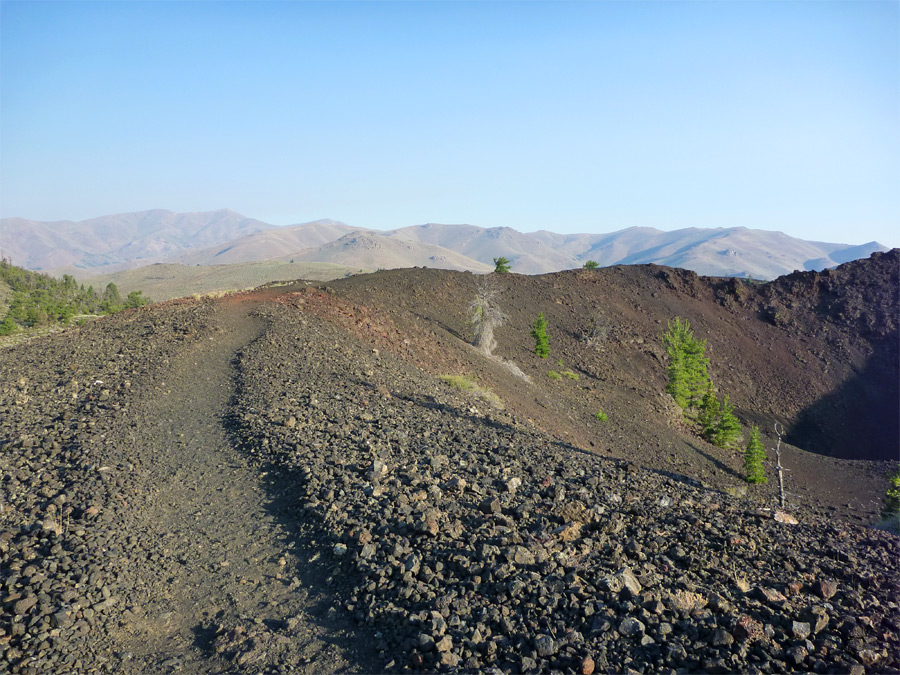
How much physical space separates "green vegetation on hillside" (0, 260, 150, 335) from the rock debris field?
89.6 feet

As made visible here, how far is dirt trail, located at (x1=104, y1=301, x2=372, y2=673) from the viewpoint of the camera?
5.15 meters

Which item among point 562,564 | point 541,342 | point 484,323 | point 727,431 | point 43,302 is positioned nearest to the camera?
point 562,564

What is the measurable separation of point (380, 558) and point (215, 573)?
209 centimetres

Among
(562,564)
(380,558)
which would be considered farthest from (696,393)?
(380,558)

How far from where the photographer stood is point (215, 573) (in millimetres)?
6500

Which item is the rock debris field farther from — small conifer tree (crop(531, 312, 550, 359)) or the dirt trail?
small conifer tree (crop(531, 312, 550, 359))

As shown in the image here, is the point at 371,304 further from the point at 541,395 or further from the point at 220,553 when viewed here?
the point at 220,553

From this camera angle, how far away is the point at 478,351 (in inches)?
998

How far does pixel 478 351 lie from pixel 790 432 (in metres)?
19.8

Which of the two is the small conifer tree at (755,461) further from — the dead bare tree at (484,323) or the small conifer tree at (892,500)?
the dead bare tree at (484,323)

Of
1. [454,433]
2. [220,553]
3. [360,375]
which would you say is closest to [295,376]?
[360,375]

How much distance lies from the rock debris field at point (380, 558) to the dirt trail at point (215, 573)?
28 millimetres

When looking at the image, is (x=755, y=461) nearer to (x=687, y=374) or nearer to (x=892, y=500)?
(x=892, y=500)

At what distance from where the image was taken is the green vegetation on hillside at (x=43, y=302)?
37.5 metres
